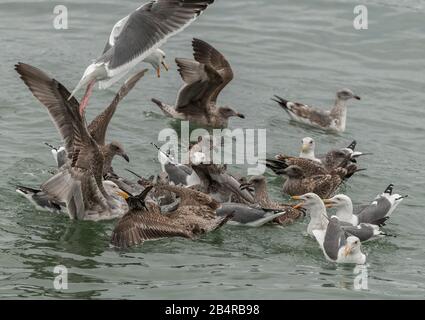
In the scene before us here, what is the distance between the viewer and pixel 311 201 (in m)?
12.4

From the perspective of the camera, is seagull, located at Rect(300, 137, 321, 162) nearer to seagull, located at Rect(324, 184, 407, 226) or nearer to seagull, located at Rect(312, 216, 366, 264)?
seagull, located at Rect(324, 184, 407, 226)

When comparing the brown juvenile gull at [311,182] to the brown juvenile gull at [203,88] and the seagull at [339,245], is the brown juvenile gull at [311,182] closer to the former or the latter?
the seagull at [339,245]

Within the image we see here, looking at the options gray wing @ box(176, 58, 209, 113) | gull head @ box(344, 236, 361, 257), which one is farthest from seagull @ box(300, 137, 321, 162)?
gull head @ box(344, 236, 361, 257)

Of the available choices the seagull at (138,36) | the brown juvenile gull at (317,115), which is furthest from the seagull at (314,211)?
the brown juvenile gull at (317,115)

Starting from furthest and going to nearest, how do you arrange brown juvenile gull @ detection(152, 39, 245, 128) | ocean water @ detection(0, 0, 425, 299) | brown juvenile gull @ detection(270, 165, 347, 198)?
brown juvenile gull @ detection(152, 39, 245, 128), brown juvenile gull @ detection(270, 165, 347, 198), ocean water @ detection(0, 0, 425, 299)

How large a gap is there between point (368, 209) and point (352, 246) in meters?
1.58

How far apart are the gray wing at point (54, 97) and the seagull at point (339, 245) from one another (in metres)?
2.93

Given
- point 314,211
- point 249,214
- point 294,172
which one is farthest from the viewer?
point 294,172

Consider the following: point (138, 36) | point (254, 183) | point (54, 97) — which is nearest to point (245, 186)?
point (254, 183)

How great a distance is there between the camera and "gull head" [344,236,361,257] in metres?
11.1

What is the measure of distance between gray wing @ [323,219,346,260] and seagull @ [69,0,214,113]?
9.96ft

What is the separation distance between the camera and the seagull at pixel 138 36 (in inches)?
485

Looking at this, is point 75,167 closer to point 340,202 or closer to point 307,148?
point 340,202

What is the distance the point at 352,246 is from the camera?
36.3 ft
